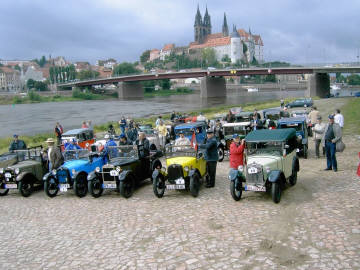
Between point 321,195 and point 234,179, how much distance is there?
7.49 feet

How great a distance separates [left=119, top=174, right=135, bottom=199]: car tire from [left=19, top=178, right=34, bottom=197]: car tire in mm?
3466

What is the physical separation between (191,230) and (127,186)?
3802 mm

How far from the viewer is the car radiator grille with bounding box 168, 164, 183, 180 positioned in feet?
35.8

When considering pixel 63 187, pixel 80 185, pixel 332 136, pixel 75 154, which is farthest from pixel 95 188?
pixel 332 136

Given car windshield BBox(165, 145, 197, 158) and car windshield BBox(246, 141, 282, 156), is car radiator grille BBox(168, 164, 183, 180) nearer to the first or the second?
car windshield BBox(165, 145, 197, 158)

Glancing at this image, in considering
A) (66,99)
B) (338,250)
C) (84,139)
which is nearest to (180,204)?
(338,250)

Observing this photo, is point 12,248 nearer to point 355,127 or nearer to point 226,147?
point 226,147

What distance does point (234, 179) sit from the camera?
9812mm

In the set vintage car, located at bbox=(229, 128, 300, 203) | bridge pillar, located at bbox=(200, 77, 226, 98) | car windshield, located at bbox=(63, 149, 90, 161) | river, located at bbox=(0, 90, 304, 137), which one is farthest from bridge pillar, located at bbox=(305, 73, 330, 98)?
car windshield, located at bbox=(63, 149, 90, 161)

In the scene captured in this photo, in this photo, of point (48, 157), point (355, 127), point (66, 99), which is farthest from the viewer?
point (66, 99)

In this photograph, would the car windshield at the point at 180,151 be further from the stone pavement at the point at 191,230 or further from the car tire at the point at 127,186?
the car tire at the point at 127,186

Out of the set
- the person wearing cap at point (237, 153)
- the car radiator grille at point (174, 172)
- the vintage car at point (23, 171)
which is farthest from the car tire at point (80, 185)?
the person wearing cap at point (237, 153)

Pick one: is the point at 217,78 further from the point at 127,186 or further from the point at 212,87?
the point at 127,186

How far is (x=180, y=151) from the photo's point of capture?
11.8m
